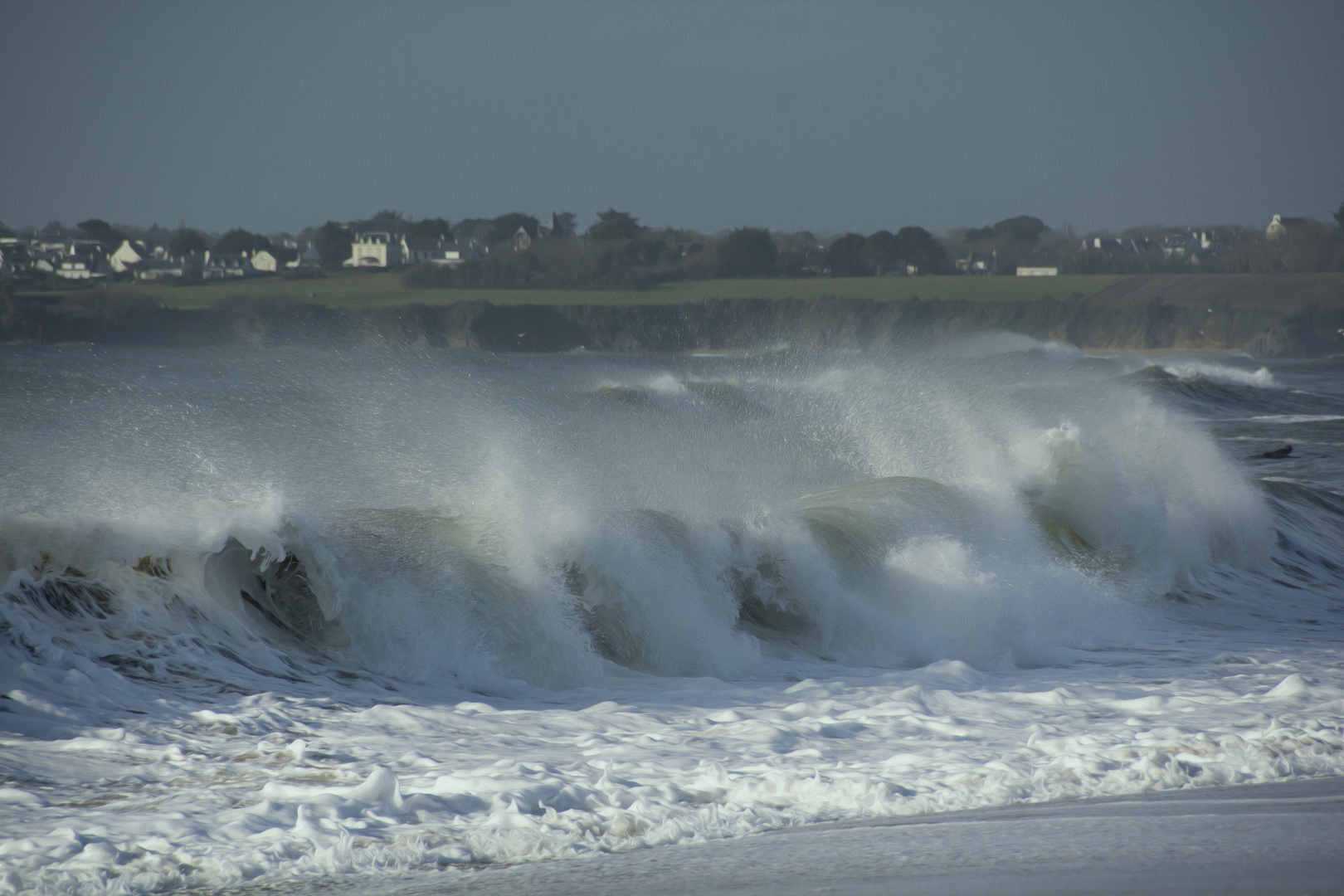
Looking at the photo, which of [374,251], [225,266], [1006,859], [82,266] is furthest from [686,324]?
[1006,859]

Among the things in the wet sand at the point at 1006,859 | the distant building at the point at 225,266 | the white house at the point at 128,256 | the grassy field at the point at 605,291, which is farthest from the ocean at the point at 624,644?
the grassy field at the point at 605,291

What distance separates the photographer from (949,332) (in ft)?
217

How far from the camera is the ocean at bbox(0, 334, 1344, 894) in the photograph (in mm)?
4492

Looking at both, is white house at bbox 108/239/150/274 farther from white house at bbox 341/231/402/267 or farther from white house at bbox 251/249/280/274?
white house at bbox 341/231/402/267

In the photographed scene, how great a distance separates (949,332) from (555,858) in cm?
6513

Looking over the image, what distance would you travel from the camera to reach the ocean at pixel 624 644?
449 centimetres

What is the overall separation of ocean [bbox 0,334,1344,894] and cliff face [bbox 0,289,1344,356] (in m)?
35.8

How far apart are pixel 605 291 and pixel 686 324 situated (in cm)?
759

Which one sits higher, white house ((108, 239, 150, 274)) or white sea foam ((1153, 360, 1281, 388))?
white house ((108, 239, 150, 274))

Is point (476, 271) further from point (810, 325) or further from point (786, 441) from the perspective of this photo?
point (786, 441)

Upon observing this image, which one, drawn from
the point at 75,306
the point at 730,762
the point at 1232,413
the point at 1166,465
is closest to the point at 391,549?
the point at 730,762

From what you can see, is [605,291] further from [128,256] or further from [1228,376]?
[1228,376]

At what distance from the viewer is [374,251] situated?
50.9 metres

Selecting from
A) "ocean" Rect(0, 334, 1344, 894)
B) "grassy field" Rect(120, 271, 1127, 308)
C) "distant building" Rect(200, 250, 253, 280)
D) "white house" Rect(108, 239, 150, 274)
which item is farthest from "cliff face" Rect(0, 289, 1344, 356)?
"ocean" Rect(0, 334, 1344, 894)
